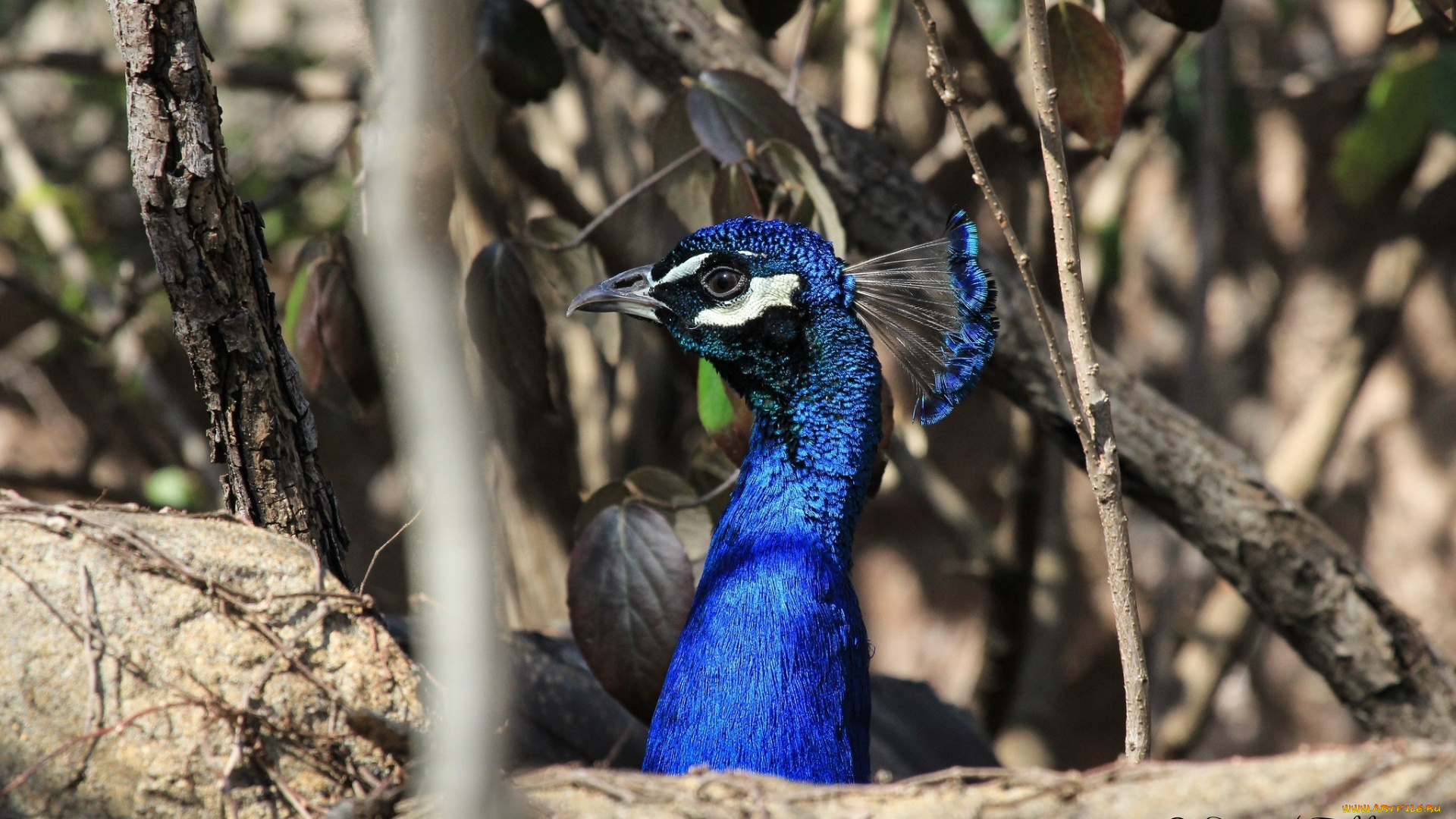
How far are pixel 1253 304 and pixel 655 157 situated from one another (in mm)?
2744

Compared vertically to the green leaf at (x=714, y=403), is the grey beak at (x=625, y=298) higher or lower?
higher

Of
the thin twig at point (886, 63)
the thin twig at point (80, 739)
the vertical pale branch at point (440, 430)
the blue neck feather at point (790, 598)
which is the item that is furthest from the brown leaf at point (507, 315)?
the vertical pale branch at point (440, 430)

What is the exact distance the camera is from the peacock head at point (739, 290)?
1.86 m

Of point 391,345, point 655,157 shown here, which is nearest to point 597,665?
point 655,157

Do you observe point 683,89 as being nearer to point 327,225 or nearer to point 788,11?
point 788,11

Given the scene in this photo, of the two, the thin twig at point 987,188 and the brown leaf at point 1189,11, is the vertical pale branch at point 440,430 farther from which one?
the brown leaf at point 1189,11

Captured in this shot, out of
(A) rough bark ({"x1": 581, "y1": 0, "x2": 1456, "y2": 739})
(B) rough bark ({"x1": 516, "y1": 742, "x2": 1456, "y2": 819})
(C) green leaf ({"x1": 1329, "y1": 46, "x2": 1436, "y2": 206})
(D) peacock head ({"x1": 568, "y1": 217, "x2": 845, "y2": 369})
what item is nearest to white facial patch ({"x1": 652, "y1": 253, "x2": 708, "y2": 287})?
(D) peacock head ({"x1": 568, "y1": 217, "x2": 845, "y2": 369})

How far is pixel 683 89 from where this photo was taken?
2.08 m

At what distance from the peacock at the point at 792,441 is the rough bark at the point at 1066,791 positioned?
0.46m

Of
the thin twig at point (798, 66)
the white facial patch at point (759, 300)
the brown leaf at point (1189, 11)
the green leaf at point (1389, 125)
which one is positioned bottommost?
the white facial patch at point (759, 300)

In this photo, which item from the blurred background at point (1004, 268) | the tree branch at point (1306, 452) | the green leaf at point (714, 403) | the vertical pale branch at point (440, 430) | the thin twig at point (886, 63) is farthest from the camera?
the tree branch at point (1306, 452)

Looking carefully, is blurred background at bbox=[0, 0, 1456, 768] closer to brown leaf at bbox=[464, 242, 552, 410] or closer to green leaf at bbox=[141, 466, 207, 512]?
green leaf at bbox=[141, 466, 207, 512]

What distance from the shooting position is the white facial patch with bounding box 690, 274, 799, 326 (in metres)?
1.86

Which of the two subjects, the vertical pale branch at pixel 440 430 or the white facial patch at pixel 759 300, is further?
the white facial patch at pixel 759 300
